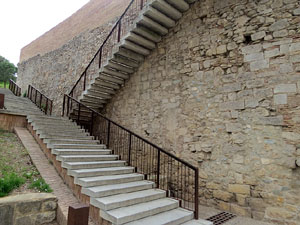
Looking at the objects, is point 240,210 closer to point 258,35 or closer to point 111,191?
point 111,191

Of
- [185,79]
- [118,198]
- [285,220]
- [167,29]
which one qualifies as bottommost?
[285,220]

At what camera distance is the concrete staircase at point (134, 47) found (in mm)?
5918

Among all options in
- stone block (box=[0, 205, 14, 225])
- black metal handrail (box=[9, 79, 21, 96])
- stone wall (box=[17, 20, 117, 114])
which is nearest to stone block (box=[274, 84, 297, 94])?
stone block (box=[0, 205, 14, 225])

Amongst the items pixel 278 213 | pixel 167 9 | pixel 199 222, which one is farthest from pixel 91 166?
pixel 167 9

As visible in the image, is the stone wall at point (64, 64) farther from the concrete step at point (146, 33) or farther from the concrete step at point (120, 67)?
the concrete step at point (146, 33)

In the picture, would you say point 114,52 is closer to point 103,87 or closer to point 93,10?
point 103,87

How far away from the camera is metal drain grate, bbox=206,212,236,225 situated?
413 centimetres

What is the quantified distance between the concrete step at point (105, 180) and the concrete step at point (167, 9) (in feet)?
14.7

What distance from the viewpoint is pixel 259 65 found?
472cm

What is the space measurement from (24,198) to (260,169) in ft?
14.6

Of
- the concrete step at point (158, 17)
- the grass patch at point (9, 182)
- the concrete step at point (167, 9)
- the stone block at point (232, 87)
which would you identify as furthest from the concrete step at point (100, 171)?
the concrete step at point (167, 9)

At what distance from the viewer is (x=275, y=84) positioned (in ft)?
14.6

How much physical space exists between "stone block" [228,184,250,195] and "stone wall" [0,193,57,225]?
11.8 ft

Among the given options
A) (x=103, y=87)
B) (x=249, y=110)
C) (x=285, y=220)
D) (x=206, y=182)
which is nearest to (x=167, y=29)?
(x=103, y=87)
